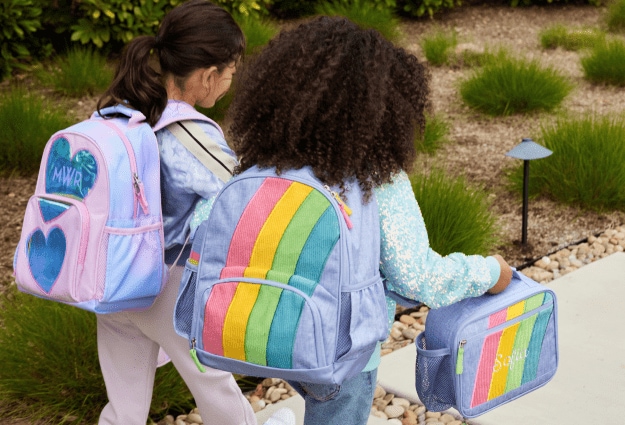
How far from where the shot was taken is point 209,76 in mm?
2342

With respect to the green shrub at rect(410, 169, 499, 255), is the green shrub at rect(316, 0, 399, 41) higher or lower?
higher

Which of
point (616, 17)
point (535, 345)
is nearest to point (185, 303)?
point (535, 345)

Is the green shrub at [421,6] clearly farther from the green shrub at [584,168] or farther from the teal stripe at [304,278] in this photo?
the teal stripe at [304,278]

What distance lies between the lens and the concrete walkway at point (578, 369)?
300 centimetres

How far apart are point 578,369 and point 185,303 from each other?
1.85 m

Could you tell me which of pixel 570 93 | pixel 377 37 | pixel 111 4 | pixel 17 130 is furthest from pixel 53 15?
pixel 377 37

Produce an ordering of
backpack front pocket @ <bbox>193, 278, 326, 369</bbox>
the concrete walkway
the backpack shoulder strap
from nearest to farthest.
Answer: backpack front pocket @ <bbox>193, 278, 326, 369</bbox>, the backpack shoulder strap, the concrete walkway

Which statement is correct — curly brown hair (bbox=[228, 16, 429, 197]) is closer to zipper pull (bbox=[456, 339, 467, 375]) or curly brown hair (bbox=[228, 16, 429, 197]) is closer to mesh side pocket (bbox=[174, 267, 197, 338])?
mesh side pocket (bbox=[174, 267, 197, 338])

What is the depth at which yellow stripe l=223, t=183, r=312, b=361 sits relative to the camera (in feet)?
5.75

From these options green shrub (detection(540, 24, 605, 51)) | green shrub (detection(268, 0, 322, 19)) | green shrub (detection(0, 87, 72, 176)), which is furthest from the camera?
green shrub (detection(268, 0, 322, 19))

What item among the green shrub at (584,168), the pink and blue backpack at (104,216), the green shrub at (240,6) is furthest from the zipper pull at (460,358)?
the green shrub at (240,6)

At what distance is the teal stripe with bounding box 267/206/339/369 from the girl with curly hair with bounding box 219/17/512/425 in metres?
0.07

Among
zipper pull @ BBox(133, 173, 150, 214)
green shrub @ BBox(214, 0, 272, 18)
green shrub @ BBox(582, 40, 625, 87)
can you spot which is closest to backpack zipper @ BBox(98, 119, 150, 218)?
zipper pull @ BBox(133, 173, 150, 214)

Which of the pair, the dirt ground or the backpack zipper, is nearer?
the backpack zipper
